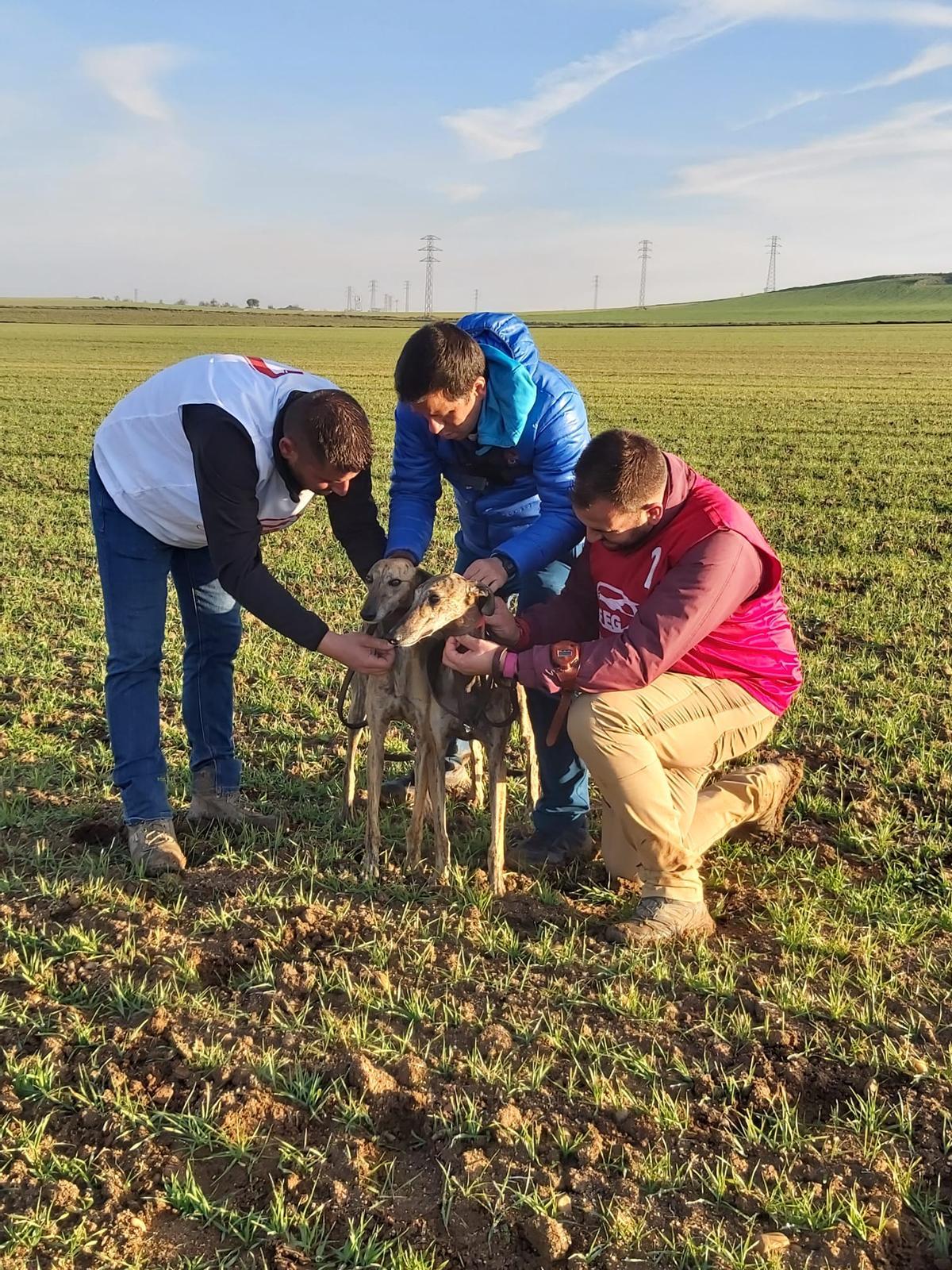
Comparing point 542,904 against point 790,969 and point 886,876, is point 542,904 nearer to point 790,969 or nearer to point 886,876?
point 790,969

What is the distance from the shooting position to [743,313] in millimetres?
139125

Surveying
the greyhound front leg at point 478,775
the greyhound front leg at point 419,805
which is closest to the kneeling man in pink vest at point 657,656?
the greyhound front leg at point 419,805

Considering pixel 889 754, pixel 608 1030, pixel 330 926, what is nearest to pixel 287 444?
pixel 330 926

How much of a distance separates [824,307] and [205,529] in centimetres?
14948

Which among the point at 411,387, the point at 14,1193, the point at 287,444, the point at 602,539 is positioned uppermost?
the point at 411,387

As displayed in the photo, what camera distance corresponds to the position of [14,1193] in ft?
10.3

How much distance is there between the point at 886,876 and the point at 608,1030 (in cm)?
201

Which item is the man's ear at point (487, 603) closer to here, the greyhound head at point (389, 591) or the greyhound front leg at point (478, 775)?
the greyhound head at point (389, 591)

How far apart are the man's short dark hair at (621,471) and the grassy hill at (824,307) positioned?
108 metres

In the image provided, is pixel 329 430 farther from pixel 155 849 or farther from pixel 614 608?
pixel 155 849

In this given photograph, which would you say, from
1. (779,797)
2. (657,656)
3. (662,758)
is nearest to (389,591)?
(657,656)

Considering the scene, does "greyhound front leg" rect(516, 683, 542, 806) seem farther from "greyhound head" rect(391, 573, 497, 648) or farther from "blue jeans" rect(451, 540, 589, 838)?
"greyhound head" rect(391, 573, 497, 648)

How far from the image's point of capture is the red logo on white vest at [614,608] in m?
4.78

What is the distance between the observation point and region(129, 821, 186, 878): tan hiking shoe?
508cm
